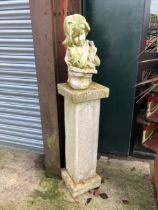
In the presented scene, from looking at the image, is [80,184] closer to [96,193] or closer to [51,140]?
[96,193]

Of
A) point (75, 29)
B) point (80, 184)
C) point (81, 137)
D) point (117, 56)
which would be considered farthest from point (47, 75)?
point (80, 184)

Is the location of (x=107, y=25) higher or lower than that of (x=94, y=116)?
higher

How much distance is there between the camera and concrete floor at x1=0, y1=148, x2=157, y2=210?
204 cm

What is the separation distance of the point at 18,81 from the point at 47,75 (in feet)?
2.01

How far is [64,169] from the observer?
92.2 inches

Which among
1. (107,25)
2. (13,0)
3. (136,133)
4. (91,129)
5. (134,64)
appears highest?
(13,0)

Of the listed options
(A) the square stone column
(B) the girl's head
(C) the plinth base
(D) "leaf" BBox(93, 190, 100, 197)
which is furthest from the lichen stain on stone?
(B) the girl's head

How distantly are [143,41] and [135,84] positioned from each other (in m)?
0.44

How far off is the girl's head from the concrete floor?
145cm

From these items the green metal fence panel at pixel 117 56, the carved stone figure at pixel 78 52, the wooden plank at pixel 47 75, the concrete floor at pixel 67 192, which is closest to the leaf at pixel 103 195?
the concrete floor at pixel 67 192

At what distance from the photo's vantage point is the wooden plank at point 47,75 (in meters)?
1.78

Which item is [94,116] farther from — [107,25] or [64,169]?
[107,25]

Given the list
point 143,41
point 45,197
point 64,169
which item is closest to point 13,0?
point 143,41

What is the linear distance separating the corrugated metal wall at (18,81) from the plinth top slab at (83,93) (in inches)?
25.1
